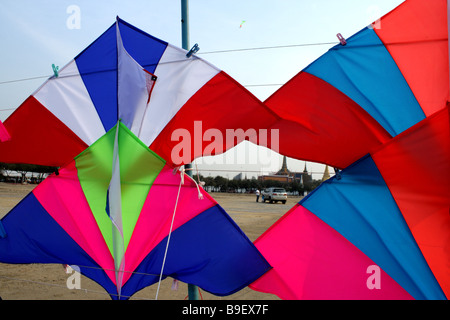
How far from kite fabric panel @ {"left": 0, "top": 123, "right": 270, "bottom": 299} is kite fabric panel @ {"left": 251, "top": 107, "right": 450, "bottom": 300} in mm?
327

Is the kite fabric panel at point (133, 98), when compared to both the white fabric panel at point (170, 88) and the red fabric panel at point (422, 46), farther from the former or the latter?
the red fabric panel at point (422, 46)

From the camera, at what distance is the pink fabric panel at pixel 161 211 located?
2.69 metres

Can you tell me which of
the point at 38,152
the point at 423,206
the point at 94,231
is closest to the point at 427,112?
the point at 423,206

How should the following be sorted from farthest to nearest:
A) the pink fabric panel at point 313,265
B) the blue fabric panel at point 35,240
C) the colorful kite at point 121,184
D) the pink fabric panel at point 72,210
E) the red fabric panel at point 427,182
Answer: the blue fabric panel at point 35,240 → the pink fabric panel at point 72,210 → the colorful kite at point 121,184 → the pink fabric panel at point 313,265 → the red fabric panel at point 427,182

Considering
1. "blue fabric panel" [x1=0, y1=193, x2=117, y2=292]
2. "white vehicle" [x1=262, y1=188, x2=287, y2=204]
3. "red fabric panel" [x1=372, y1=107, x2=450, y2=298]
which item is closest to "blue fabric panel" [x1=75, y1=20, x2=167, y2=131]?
"blue fabric panel" [x1=0, y1=193, x2=117, y2=292]

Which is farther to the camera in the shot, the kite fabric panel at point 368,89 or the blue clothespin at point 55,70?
the blue clothespin at point 55,70

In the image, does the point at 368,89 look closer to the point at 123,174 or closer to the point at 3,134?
the point at 123,174

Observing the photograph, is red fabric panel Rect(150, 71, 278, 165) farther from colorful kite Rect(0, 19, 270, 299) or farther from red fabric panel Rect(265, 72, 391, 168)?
red fabric panel Rect(265, 72, 391, 168)

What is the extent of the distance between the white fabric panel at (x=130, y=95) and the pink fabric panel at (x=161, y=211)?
1.86 ft

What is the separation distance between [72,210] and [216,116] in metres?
1.56

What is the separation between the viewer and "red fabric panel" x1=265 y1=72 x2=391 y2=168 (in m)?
2.91

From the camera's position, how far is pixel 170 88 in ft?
10.0

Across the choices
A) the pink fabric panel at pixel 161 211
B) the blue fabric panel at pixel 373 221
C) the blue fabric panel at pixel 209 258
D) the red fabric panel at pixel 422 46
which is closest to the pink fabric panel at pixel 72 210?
the pink fabric panel at pixel 161 211

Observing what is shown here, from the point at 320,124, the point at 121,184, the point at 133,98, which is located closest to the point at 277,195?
the point at 320,124
